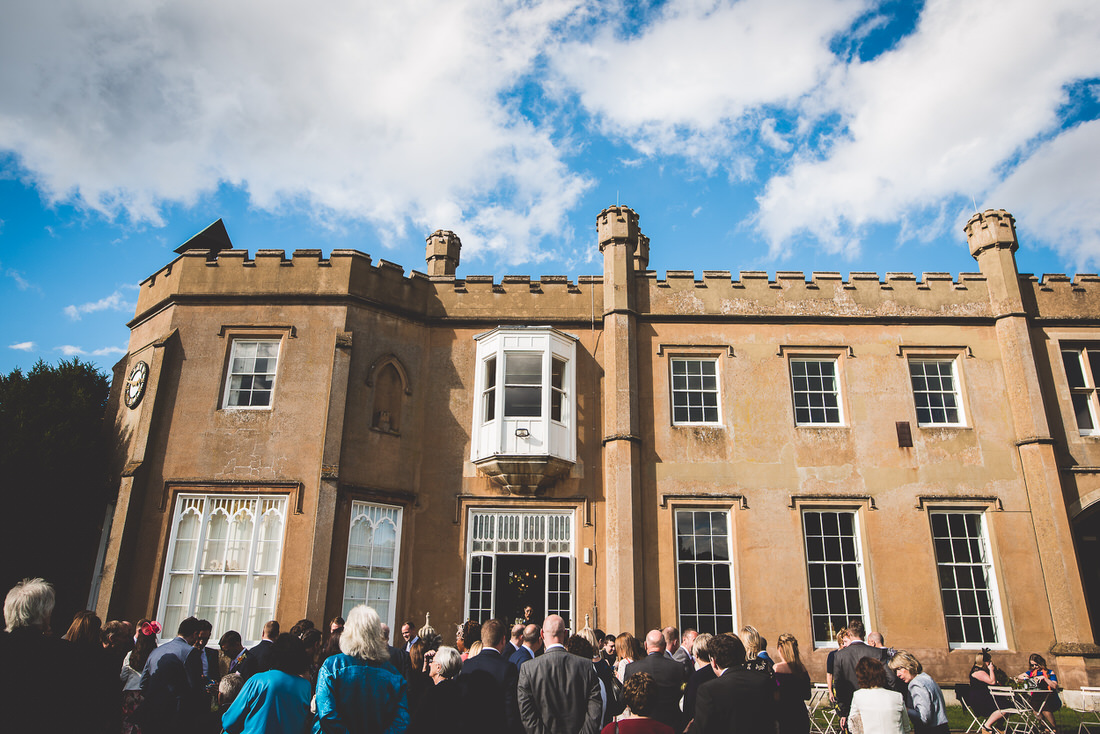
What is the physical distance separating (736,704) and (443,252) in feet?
55.7

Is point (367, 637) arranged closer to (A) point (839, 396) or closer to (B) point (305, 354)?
(B) point (305, 354)

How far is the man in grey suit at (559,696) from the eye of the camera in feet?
19.4

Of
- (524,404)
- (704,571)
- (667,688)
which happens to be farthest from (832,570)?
(667,688)

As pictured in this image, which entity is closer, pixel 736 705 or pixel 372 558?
pixel 736 705

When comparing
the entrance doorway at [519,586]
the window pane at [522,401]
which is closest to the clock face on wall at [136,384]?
the window pane at [522,401]

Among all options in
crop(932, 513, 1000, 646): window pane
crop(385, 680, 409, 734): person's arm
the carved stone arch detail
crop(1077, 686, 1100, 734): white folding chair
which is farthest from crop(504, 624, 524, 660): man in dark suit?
crop(932, 513, 1000, 646): window pane

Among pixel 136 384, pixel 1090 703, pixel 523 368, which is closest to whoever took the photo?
pixel 1090 703

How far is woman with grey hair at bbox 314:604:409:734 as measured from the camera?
15.9ft

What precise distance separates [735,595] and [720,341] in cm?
538

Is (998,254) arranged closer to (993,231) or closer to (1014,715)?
(993,231)

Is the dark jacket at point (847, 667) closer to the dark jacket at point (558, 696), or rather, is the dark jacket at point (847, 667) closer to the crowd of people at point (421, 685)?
the crowd of people at point (421, 685)

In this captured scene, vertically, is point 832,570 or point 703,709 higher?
point 832,570

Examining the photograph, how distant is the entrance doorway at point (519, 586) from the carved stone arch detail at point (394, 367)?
4086 millimetres

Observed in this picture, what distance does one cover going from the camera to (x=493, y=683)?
585cm
